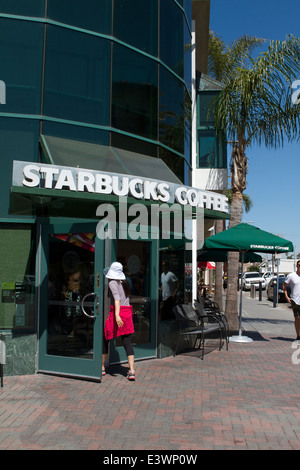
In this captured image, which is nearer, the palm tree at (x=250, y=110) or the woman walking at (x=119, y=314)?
the woman walking at (x=119, y=314)

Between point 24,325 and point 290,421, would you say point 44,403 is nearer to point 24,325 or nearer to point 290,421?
point 24,325

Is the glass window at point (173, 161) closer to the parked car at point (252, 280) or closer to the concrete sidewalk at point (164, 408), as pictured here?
the concrete sidewalk at point (164, 408)

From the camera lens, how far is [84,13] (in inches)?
368

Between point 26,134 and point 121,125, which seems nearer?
point 26,134

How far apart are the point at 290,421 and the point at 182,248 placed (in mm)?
5851

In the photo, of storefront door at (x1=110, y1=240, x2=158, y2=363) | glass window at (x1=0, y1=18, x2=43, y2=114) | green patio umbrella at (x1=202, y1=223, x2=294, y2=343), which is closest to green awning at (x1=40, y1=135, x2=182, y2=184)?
glass window at (x1=0, y1=18, x2=43, y2=114)

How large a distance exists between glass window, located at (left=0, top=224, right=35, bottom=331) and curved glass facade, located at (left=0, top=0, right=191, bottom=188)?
1.35 m

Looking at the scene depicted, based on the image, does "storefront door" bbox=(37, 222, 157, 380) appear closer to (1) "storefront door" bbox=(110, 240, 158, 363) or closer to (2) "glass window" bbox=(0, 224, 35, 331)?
(2) "glass window" bbox=(0, 224, 35, 331)

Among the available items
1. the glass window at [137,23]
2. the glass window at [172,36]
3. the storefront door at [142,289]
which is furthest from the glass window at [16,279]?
the glass window at [172,36]

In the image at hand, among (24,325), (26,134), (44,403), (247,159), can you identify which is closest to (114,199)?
(26,134)

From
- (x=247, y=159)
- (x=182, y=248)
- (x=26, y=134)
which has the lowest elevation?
(x=182, y=248)

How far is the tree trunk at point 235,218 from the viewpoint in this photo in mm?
14289

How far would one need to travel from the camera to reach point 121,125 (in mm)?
9688

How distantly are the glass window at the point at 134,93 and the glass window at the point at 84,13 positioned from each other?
49cm
